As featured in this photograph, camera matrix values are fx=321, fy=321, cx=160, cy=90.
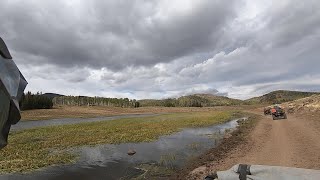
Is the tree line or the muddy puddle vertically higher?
the tree line

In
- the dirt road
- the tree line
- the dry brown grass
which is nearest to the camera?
the dirt road

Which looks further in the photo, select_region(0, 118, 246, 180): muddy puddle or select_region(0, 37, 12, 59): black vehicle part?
select_region(0, 118, 246, 180): muddy puddle

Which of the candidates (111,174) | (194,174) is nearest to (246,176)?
(194,174)

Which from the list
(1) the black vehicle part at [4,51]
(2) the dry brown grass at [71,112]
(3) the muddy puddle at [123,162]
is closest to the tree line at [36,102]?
(2) the dry brown grass at [71,112]

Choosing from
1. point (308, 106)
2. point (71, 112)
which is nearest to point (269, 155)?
point (308, 106)

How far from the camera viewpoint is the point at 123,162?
22.1m

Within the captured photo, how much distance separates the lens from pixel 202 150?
85.8 ft

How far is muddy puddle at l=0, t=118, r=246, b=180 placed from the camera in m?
18.4

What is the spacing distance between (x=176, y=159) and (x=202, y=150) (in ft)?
14.4

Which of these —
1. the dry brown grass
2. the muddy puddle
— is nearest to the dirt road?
the muddy puddle

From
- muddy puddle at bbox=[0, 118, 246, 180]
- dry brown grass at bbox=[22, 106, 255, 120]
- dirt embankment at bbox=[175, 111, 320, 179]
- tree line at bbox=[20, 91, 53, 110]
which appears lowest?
muddy puddle at bbox=[0, 118, 246, 180]

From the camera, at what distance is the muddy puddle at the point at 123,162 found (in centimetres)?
1842

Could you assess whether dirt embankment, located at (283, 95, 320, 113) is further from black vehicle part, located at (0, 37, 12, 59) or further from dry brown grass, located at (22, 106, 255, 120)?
dry brown grass, located at (22, 106, 255, 120)

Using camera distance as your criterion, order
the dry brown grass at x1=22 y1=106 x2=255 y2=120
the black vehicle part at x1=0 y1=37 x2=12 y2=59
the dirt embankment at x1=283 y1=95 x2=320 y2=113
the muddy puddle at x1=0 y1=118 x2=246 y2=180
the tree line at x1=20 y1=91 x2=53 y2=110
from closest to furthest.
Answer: the black vehicle part at x1=0 y1=37 x2=12 y2=59 < the muddy puddle at x1=0 y1=118 x2=246 y2=180 < the dirt embankment at x1=283 y1=95 x2=320 y2=113 < the dry brown grass at x1=22 y1=106 x2=255 y2=120 < the tree line at x1=20 y1=91 x2=53 y2=110
